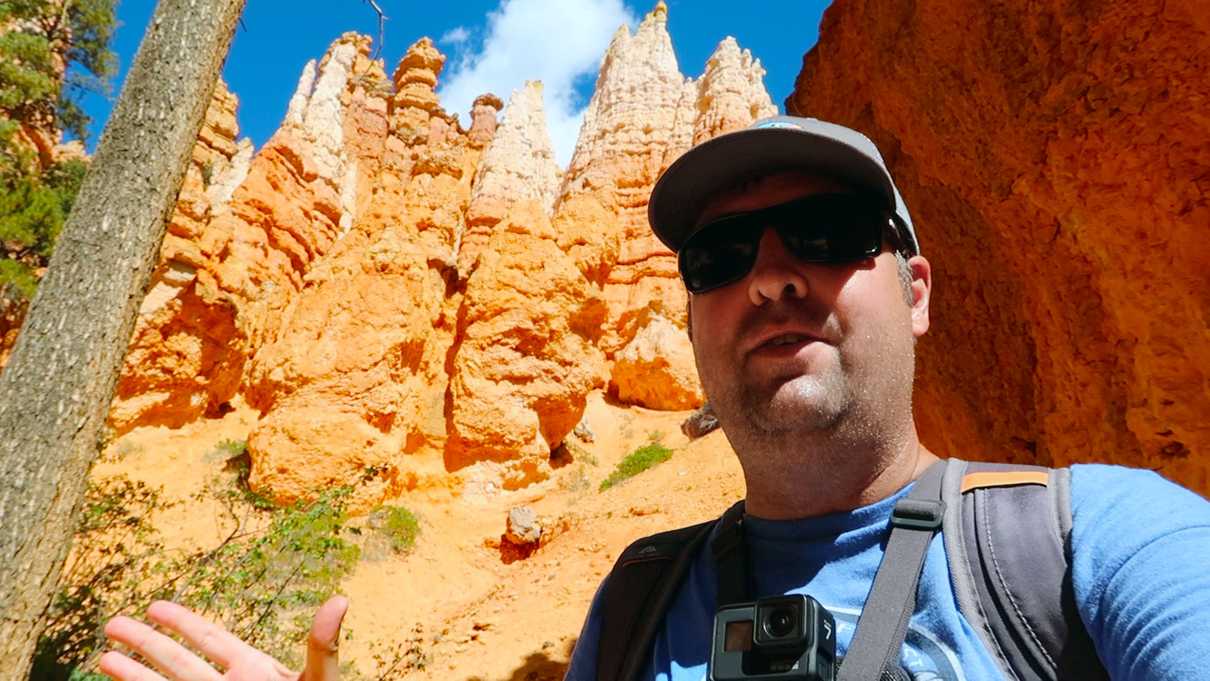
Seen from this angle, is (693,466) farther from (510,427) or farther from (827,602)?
(827,602)

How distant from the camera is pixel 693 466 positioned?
535 inches

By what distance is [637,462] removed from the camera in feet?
53.9

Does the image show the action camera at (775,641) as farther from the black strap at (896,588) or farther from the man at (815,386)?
the man at (815,386)

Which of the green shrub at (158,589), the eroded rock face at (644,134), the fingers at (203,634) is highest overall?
the eroded rock face at (644,134)

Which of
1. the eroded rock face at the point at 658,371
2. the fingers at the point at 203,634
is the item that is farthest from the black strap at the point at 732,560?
the eroded rock face at the point at 658,371

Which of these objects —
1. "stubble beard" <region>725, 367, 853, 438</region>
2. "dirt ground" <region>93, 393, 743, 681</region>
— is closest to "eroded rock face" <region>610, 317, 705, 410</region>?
"dirt ground" <region>93, 393, 743, 681</region>

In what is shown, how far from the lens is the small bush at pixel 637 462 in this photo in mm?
15430

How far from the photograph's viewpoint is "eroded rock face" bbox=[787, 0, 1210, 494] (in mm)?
3059

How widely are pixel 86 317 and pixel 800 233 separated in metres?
4.21

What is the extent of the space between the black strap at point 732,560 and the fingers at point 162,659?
112cm

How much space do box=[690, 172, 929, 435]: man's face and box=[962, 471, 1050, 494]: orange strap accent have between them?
0.23m

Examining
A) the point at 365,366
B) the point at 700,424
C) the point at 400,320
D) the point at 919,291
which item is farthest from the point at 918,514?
the point at 700,424

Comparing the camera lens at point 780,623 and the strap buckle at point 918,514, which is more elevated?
the strap buckle at point 918,514

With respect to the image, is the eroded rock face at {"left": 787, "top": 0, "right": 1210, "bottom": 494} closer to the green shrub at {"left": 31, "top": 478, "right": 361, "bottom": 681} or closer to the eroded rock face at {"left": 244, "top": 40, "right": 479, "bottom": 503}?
the green shrub at {"left": 31, "top": 478, "right": 361, "bottom": 681}
